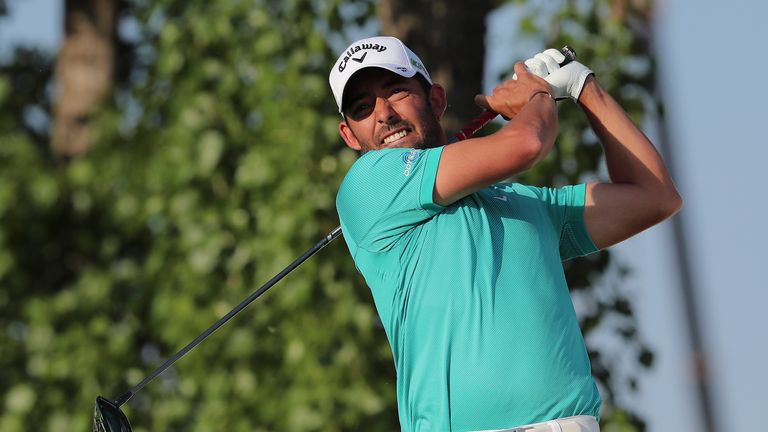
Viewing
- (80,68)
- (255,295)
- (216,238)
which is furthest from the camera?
(80,68)

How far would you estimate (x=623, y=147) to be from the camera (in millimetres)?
3783

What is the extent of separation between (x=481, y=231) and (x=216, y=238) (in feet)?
10.3

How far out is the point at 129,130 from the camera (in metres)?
6.97

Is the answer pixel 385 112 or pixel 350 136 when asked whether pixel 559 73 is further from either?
pixel 350 136

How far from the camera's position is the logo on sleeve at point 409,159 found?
340cm

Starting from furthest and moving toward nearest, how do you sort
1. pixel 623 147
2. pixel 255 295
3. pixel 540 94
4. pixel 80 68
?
pixel 80 68 → pixel 255 295 → pixel 623 147 → pixel 540 94

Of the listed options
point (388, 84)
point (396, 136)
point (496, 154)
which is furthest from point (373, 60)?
point (496, 154)

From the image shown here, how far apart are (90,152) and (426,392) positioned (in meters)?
4.12

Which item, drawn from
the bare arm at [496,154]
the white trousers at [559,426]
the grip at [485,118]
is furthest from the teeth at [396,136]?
the white trousers at [559,426]

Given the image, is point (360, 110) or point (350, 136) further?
point (350, 136)

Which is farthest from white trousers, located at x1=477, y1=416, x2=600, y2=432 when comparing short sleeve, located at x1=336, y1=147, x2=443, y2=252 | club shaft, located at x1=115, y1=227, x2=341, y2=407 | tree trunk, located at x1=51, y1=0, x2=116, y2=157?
tree trunk, located at x1=51, y1=0, x2=116, y2=157

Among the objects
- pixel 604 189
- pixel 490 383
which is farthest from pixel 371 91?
pixel 490 383

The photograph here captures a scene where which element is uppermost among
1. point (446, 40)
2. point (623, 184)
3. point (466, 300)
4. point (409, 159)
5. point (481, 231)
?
point (446, 40)

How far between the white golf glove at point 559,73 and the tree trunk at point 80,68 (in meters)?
4.25
